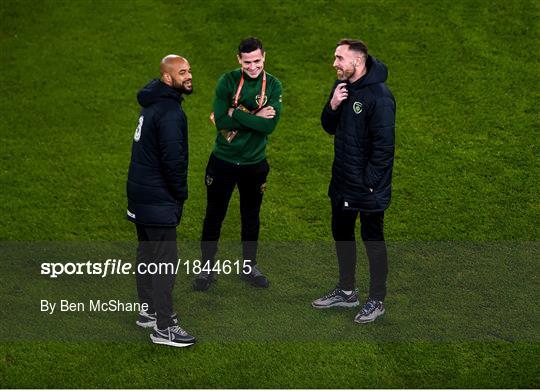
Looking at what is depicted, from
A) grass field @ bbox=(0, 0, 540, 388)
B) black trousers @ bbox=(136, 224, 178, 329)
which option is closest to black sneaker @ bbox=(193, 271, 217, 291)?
grass field @ bbox=(0, 0, 540, 388)

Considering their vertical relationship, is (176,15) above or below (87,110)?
above

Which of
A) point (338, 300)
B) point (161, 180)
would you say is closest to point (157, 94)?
point (161, 180)

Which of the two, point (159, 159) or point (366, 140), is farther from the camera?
point (366, 140)

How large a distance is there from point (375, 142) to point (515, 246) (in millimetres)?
2357

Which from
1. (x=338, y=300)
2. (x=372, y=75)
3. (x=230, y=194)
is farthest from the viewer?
(x=230, y=194)

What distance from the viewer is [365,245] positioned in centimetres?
765

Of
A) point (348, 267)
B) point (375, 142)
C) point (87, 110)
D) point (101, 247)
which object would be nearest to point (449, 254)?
point (348, 267)

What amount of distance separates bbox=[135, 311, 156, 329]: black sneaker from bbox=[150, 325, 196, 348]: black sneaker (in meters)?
0.29

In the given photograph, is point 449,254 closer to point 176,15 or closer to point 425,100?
point 425,100

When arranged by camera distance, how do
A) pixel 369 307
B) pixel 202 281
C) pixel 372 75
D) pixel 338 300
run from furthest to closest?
pixel 202 281, pixel 338 300, pixel 369 307, pixel 372 75

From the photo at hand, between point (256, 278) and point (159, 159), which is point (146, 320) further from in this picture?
point (159, 159)

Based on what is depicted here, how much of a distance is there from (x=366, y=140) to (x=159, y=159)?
1.60 metres

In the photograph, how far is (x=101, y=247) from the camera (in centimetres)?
907

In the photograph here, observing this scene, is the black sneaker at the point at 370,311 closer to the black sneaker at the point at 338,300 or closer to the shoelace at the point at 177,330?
the black sneaker at the point at 338,300
